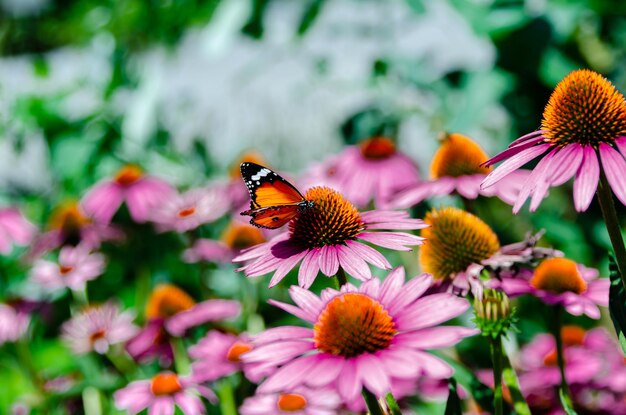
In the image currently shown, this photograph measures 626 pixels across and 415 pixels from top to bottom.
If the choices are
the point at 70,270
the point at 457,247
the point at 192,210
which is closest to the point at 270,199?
the point at 457,247

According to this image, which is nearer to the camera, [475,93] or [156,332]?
[156,332]

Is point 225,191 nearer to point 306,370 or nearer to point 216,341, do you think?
point 216,341

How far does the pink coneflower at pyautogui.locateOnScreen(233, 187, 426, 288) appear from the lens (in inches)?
24.8

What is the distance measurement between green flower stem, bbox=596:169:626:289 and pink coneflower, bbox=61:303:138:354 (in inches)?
37.4

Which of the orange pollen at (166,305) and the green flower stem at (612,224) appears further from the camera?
the orange pollen at (166,305)

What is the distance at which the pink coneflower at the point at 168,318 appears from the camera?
3.78ft

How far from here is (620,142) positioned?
0.59 m

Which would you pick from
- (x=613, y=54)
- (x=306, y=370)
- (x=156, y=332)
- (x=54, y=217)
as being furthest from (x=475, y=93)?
(x=306, y=370)

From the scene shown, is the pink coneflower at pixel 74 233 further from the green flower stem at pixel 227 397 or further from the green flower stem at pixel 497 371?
the green flower stem at pixel 497 371

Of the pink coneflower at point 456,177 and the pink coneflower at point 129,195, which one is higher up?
the pink coneflower at point 456,177

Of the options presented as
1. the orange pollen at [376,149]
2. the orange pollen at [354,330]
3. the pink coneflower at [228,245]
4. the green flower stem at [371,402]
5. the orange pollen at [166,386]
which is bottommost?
the pink coneflower at [228,245]

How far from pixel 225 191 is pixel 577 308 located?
89 cm

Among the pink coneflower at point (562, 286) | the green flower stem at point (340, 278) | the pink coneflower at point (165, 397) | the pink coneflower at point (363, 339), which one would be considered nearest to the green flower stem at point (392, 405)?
the pink coneflower at point (363, 339)

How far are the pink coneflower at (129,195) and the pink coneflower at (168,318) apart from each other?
0.45m
